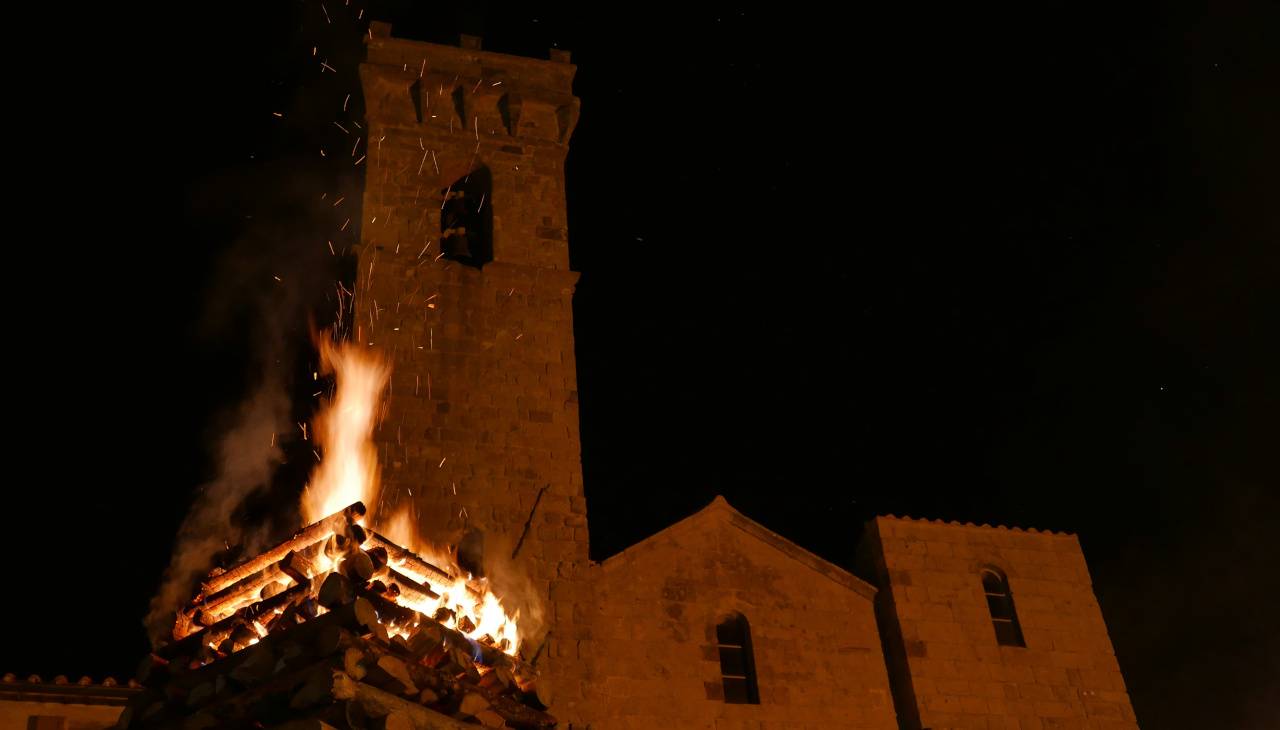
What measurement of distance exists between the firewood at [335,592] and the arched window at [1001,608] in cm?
1087

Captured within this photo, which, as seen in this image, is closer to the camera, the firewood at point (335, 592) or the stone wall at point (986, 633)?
the firewood at point (335, 592)

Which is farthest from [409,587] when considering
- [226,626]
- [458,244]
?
[458,244]

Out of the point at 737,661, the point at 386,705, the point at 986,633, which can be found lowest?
the point at 386,705

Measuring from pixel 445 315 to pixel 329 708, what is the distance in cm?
897

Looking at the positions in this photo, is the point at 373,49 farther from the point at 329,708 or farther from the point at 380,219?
the point at 329,708

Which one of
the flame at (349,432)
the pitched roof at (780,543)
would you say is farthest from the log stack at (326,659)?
the pitched roof at (780,543)

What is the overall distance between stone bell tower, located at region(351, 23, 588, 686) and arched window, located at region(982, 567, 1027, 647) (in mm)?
5913

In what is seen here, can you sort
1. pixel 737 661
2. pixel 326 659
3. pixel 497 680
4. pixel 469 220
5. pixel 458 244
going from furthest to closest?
1. pixel 469 220
2. pixel 458 244
3. pixel 737 661
4. pixel 497 680
5. pixel 326 659

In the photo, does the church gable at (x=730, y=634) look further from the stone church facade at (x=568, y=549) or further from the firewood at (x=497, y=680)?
the firewood at (x=497, y=680)

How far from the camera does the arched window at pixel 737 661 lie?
1391 cm

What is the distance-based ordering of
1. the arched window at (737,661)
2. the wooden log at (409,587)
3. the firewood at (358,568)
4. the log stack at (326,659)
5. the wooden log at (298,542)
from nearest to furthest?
the log stack at (326,659)
the firewood at (358,568)
the wooden log at (409,587)
the wooden log at (298,542)
the arched window at (737,661)

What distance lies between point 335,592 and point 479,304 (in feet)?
27.5

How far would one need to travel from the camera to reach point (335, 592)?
267 inches

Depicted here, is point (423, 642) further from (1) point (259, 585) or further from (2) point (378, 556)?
(1) point (259, 585)
